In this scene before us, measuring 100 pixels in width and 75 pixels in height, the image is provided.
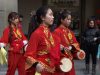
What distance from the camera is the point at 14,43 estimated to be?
9.68 meters

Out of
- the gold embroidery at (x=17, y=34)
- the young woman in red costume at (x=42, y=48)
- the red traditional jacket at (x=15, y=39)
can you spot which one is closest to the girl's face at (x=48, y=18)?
the young woman in red costume at (x=42, y=48)

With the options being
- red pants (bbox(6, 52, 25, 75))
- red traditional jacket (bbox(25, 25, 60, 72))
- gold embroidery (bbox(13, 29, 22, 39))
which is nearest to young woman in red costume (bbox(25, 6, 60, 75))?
red traditional jacket (bbox(25, 25, 60, 72))

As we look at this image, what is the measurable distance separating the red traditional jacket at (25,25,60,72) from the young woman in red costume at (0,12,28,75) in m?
3.23

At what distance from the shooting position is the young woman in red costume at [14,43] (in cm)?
945

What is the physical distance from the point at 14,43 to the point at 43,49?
3623mm

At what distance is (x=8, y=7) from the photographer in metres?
14.1

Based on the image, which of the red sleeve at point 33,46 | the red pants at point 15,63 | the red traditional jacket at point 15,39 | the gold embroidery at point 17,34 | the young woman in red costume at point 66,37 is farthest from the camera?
the gold embroidery at point 17,34

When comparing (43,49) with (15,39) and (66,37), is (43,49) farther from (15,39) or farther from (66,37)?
(15,39)

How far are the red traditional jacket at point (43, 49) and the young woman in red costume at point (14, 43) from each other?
3.23 metres

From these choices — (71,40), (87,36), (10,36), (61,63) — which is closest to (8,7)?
(87,36)

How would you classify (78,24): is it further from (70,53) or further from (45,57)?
(45,57)

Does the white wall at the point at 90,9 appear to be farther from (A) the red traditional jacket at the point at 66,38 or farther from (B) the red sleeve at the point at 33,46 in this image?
(B) the red sleeve at the point at 33,46

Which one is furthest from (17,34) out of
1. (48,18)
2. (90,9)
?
(90,9)

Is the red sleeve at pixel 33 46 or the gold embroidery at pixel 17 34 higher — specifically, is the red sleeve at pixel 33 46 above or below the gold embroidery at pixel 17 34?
above
